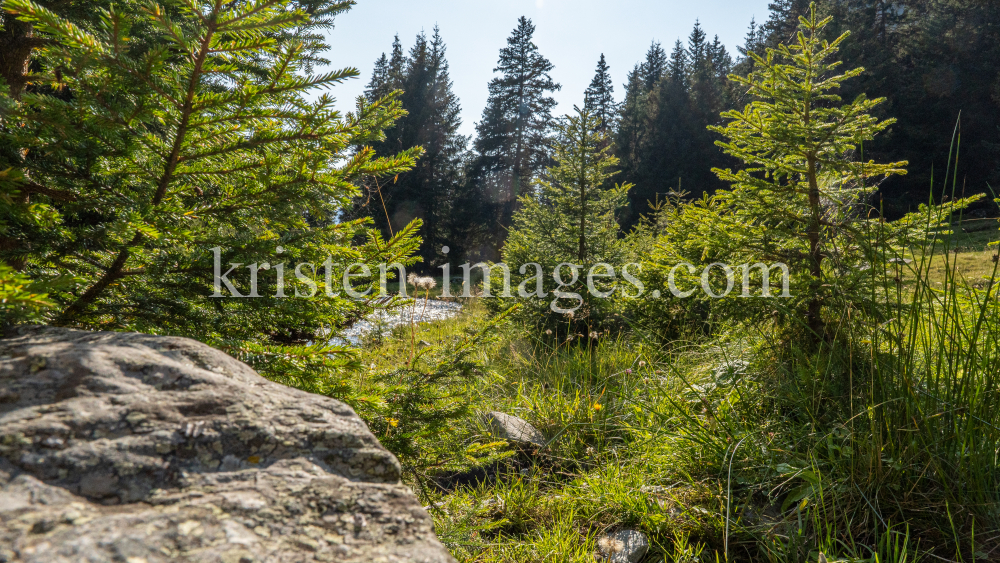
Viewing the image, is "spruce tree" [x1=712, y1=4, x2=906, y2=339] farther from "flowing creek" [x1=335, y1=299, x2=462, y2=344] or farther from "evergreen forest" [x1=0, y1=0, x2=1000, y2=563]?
"flowing creek" [x1=335, y1=299, x2=462, y2=344]

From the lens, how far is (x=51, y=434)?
0.73 metres

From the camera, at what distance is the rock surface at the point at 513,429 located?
124 inches

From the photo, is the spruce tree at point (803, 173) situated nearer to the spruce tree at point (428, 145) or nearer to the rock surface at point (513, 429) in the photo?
the rock surface at point (513, 429)

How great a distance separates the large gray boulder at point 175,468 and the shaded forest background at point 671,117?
70.7ft

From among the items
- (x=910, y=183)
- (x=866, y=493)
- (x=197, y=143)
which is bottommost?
(x=866, y=493)

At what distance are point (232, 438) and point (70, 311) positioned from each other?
1083mm

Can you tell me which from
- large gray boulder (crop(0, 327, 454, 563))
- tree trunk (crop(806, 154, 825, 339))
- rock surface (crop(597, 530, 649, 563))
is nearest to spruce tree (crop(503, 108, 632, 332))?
tree trunk (crop(806, 154, 825, 339))

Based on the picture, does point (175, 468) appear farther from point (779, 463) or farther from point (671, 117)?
point (671, 117)

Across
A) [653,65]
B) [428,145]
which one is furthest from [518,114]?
[653,65]

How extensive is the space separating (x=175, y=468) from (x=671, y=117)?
33.7 meters

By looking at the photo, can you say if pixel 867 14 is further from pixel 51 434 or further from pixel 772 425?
pixel 51 434

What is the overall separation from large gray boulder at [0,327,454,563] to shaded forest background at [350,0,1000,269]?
70.7ft

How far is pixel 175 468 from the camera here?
778 millimetres

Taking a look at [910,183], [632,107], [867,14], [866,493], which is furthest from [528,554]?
[632,107]
